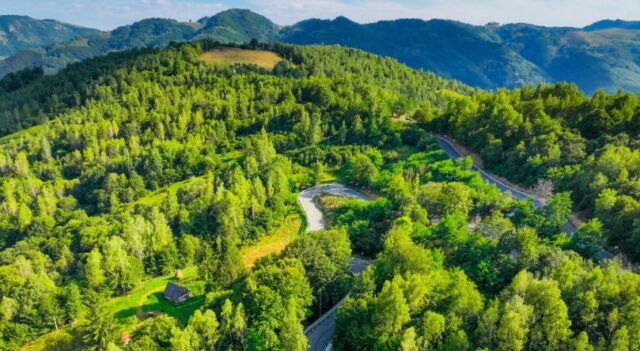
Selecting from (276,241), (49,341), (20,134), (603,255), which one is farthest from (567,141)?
(20,134)

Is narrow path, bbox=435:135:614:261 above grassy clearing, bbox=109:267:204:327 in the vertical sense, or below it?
above

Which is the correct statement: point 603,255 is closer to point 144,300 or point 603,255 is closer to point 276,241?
point 276,241

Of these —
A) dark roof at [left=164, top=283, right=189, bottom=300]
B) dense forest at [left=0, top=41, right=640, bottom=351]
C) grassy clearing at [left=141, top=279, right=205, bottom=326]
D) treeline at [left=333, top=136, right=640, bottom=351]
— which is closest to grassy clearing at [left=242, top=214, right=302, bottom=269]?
dense forest at [left=0, top=41, right=640, bottom=351]

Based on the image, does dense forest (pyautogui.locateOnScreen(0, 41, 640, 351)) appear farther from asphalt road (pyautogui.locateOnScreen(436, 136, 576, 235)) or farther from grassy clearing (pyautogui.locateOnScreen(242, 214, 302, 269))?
asphalt road (pyautogui.locateOnScreen(436, 136, 576, 235))

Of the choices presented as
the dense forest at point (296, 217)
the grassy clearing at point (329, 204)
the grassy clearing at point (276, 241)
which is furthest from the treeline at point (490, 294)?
the grassy clearing at point (276, 241)

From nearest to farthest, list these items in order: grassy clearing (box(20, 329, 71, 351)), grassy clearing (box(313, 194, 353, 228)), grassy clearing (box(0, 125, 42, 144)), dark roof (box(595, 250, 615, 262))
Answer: grassy clearing (box(20, 329, 71, 351)) < dark roof (box(595, 250, 615, 262)) < grassy clearing (box(313, 194, 353, 228)) < grassy clearing (box(0, 125, 42, 144))

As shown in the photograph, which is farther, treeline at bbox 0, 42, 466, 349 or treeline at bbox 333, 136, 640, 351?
treeline at bbox 0, 42, 466, 349

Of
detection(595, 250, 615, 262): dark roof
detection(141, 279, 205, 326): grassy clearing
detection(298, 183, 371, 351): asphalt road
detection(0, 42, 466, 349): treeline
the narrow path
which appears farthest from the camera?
detection(0, 42, 466, 349): treeline
